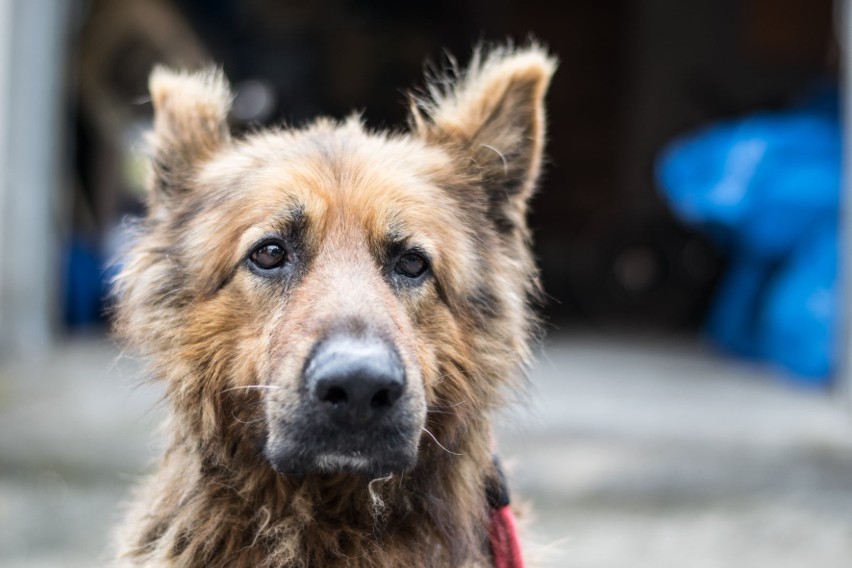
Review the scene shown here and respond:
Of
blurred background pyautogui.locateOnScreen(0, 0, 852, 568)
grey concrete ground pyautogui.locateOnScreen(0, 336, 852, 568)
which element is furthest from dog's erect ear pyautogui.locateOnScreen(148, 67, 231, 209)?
grey concrete ground pyautogui.locateOnScreen(0, 336, 852, 568)

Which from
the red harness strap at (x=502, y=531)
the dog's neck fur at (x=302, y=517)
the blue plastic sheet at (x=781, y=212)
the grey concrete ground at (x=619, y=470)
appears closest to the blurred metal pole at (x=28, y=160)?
the grey concrete ground at (x=619, y=470)

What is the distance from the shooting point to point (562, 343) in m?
9.53

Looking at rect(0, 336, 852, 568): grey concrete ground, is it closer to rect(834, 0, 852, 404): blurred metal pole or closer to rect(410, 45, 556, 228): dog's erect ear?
rect(834, 0, 852, 404): blurred metal pole

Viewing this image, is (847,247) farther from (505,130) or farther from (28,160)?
(28,160)

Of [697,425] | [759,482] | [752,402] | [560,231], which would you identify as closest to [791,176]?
[752,402]

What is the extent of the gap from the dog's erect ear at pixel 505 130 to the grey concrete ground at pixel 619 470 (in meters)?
1.55

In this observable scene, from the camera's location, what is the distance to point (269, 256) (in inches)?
116

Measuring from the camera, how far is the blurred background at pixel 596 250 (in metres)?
5.64

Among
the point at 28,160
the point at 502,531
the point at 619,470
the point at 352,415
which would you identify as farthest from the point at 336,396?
the point at 28,160

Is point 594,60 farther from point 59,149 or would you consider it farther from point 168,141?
point 168,141

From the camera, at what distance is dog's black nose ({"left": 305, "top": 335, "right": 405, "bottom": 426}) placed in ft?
8.18

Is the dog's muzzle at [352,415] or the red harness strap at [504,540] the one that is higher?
the dog's muzzle at [352,415]

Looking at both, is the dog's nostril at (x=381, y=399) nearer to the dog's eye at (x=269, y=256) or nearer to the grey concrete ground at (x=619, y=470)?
the dog's eye at (x=269, y=256)

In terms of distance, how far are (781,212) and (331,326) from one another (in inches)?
232
